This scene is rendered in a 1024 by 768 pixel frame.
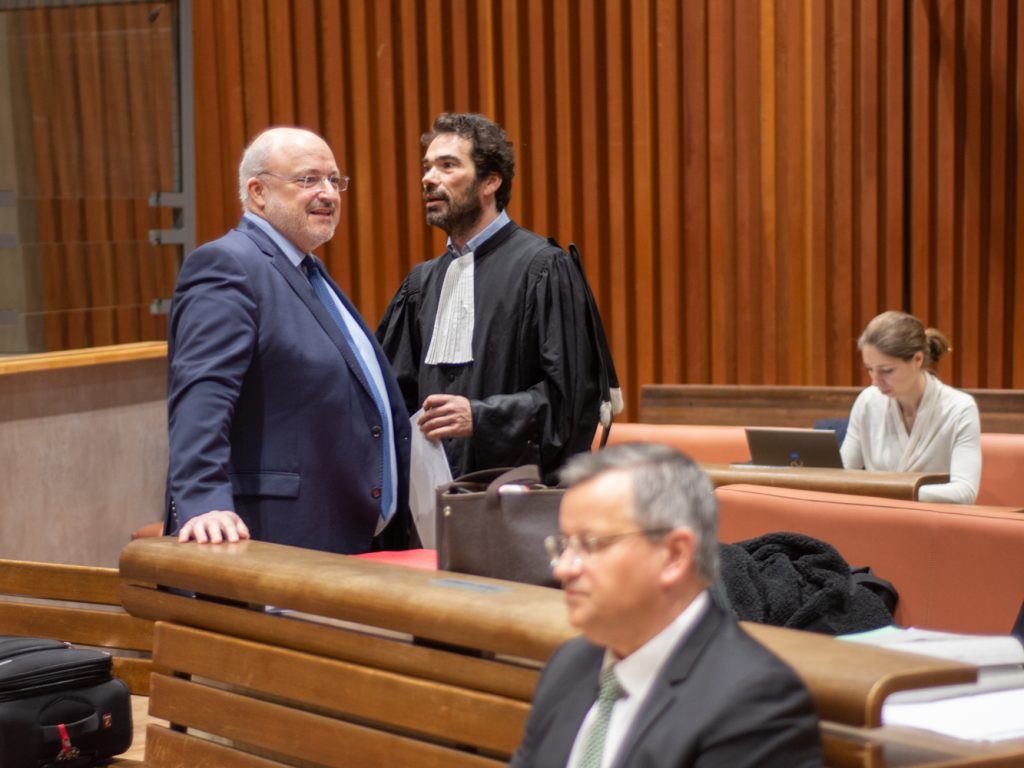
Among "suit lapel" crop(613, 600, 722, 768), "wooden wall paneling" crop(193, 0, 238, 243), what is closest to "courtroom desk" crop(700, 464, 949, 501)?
"suit lapel" crop(613, 600, 722, 768)

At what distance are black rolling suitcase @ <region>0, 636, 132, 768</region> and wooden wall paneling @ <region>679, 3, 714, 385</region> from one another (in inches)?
153

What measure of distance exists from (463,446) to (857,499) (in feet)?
3.08

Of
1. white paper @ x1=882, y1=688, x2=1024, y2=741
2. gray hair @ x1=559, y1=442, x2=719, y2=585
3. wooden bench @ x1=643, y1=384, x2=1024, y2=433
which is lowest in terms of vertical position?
wooden bench @ x1=643, y1=384, x2=1024, y2=433

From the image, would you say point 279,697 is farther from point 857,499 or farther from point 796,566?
point 857,499

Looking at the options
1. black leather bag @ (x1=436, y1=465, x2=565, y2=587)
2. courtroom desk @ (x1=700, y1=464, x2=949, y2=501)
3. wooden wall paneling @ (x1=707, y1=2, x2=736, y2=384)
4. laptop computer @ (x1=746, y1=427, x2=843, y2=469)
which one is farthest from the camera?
wooden wall paneling @ (x1=707, y1=2, x2=736, y2=384)

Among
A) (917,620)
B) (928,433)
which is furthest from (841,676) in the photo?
(928,433)

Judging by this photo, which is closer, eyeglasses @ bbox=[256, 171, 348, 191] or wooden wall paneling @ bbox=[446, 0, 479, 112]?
eyeglasses @ bbox=[256, 171, 348, 191]

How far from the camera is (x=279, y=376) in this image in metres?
2.79

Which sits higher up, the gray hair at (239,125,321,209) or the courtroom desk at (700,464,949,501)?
the gray hair at (239,125,321,209)

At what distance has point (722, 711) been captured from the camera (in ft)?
4.75

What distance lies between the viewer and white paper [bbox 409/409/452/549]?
294 centimetres

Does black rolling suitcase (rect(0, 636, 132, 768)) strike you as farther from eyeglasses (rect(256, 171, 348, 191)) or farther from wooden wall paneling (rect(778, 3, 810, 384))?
wooden wall paneling (rect(778, 3, 810, 384))

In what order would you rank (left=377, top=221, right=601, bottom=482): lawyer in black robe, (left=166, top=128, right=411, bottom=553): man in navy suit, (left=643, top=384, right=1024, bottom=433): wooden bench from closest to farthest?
(left=166, top=128, right=411, bottom=553): man in navy suit, (left=377, top=221, right=601, bottom=482): lawyer in black robe, (left=643, top=384, right=1024, bottom=433): wooden bench

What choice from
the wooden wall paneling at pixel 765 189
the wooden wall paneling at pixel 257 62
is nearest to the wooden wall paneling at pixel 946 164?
the wooden wall paneling at pixel 765 189
